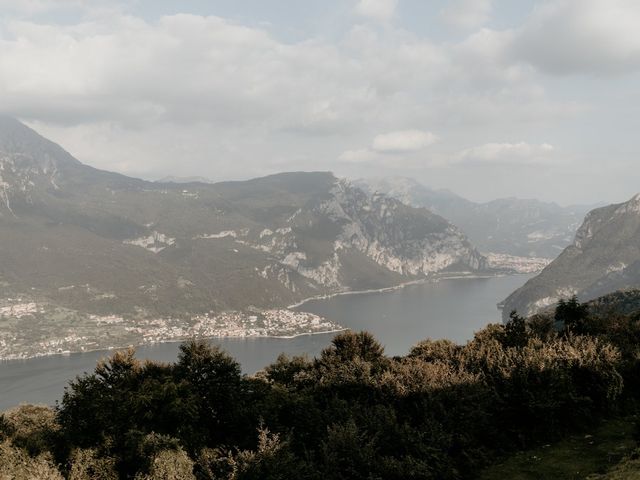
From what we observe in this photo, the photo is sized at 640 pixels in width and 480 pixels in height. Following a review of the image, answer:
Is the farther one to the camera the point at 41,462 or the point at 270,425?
the point at 270,425

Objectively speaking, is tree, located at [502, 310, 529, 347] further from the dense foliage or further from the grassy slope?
the grassy slope

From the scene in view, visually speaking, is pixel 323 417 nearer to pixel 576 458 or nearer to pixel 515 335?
pixel 576 458

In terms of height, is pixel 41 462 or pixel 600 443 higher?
pixel 41 462

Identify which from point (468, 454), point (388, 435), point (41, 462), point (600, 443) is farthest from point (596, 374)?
point (41, 462)

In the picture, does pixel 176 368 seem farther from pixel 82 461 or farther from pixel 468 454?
pixel 468 454

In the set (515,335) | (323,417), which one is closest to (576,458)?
(323,417)

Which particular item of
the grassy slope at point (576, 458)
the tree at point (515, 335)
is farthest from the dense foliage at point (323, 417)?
the tree at point (515, 335)
